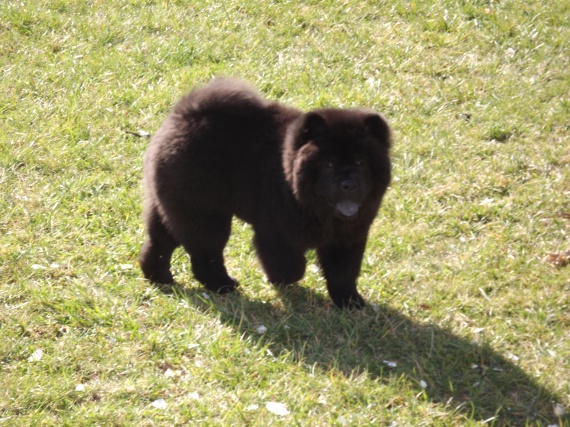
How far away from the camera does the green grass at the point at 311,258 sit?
5441 mm

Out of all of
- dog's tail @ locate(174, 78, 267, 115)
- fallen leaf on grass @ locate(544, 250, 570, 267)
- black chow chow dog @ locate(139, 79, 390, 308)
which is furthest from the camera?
fallen leaf on grass @ locate(544, 250, 570, 267)

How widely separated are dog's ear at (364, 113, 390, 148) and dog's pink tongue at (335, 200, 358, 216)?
500mm

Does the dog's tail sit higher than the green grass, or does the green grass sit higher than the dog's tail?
the dog's tail

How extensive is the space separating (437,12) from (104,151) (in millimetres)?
4561

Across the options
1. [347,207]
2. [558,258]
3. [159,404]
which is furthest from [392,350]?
[558,258]

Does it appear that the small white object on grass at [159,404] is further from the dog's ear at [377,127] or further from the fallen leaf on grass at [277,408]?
the dog's ear at [377,127]

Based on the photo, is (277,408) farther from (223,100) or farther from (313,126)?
(223,100)

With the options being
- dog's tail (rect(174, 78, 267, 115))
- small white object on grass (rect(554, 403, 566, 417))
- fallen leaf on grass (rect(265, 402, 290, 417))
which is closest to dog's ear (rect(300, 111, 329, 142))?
dog's tail (rect(174, 78, 267, 115))

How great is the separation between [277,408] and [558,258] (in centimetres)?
287

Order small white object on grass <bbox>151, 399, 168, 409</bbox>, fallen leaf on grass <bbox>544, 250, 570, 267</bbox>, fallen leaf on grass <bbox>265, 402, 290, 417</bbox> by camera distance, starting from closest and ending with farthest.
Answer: fallen leaf on grass <bbox>265, 402, 290, 417</bbox> < small white object on grass <bbox>151, 399, 168, 409</bbox> < fallen leaf on grass <bbox>544, 250, 570, 267</bbox>

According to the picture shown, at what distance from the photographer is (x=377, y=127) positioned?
5906 millimetres

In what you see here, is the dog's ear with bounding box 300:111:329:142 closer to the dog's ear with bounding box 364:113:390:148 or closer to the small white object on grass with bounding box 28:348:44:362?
the dog's ear with bounding box 364:113:390:148

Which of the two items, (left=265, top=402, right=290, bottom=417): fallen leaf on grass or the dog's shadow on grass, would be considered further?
the dog's shadow on grass

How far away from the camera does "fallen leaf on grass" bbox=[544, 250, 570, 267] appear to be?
270 inches
